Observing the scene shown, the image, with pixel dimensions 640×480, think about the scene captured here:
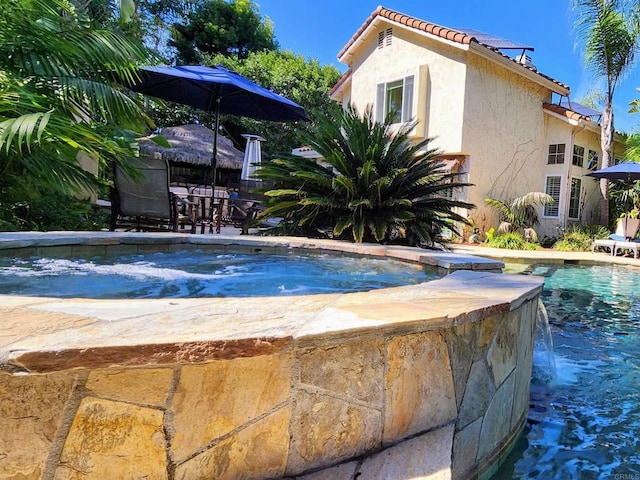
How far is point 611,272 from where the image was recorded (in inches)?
320

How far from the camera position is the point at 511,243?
11.4 m

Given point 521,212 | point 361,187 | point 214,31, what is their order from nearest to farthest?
point 361,187 → point 521,212 → point 214,31

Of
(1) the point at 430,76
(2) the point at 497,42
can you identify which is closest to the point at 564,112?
(2) the point at 497,42

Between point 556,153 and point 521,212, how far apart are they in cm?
306

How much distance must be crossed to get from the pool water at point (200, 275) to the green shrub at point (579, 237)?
10144 mm

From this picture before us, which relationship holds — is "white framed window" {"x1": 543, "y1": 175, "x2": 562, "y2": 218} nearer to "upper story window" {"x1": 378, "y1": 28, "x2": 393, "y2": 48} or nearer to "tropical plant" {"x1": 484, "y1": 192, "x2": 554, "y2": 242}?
"tropical plant" {"x1": 484, "y1": 192, "x2": 554, "y2": 242}

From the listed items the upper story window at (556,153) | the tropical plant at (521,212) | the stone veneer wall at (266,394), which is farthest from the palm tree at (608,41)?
the stone veneer wall at (266,394)

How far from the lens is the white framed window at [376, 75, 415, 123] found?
1280 cm

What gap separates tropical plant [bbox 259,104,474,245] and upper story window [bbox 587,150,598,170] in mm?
12107

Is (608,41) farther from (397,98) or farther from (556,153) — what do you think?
(397,98)

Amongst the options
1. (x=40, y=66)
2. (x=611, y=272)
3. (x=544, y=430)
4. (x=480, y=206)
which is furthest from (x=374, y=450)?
(x=480, y=206)

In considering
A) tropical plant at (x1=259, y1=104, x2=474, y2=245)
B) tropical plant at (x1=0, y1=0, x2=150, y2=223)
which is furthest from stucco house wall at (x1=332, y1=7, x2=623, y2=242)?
tropical plant at (x1=0, y1=0, x2=150, y2=223)

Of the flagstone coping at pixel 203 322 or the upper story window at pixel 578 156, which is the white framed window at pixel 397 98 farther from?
the flagstone coping at pixel 203 322

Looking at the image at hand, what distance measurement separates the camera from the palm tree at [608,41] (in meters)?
11.8
